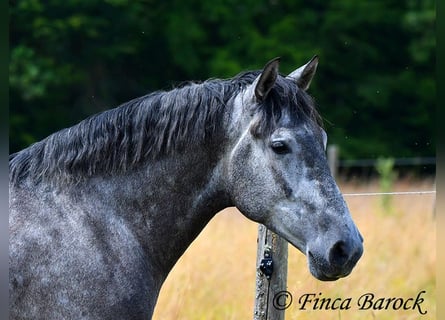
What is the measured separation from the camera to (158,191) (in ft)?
10.3

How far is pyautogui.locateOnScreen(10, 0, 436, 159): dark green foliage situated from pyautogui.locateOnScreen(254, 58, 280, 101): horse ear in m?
13.4

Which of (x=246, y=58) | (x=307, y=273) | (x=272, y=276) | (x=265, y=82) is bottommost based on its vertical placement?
(x=246, y=58)

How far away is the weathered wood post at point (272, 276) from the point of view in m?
3.82

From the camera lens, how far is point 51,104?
17641 millimetres

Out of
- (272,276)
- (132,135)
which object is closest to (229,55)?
(272,276)

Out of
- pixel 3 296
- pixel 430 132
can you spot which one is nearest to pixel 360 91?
pixel 430 132

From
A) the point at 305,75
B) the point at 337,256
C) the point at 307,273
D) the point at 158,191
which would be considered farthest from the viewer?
the point at 307,273

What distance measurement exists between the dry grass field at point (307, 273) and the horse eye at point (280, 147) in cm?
129

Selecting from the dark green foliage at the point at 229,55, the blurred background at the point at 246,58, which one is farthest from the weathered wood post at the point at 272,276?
the dark green foliage at the point at 229,55

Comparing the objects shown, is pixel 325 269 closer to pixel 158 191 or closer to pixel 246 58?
pixel 158 191

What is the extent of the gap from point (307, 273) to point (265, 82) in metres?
1.56

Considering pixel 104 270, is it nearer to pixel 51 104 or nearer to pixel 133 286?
pixel 133 286

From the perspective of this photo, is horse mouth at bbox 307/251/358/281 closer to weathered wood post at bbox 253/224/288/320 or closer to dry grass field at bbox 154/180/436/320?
weathered wood post at bbox 253/224/288/320

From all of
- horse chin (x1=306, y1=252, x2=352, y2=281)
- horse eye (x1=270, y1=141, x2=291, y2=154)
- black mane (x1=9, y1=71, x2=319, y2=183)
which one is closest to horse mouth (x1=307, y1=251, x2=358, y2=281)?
horse chin (x1=306, y1=252, x2=352, y2=281)
